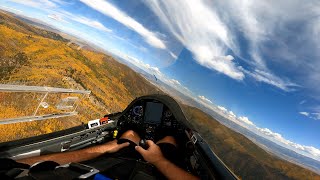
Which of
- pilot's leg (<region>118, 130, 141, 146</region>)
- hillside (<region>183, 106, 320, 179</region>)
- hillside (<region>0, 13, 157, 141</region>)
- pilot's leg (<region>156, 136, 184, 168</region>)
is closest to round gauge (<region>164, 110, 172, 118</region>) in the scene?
pilot's leg (<region>118, 130, 141, 146</region>)

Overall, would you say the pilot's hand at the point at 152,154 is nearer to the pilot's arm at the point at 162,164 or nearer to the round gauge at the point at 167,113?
the pilot's arm at the point at 162,164

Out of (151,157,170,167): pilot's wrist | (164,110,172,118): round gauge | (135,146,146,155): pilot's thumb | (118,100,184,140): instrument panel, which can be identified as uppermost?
(164,110,172,118): round gauge

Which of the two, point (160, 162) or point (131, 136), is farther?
point (131, 136)

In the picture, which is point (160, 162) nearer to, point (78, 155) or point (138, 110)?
point (78, 155)

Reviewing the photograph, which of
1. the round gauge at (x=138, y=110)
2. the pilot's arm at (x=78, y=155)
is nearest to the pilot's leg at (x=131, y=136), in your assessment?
the pilot's arm at (x=78, y=155)

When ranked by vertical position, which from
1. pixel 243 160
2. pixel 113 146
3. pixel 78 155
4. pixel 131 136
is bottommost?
pixel 243 160

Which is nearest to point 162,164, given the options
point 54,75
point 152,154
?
point 152,154

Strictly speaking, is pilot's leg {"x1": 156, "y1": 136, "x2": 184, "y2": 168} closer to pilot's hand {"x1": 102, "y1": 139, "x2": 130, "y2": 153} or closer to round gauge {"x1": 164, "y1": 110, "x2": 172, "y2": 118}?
pilot's hand {"x1": 102, "y1": 139, "x2": 130, "y2": 153}
